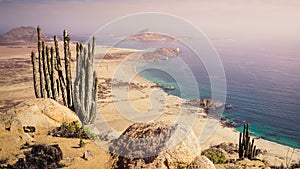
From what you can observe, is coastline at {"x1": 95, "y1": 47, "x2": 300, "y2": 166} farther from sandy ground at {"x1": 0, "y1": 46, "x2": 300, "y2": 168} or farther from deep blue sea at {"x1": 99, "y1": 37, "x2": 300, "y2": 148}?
deep blue sea at {"x1": 99, "y1": 37, "x2": 300, "y2": 148}

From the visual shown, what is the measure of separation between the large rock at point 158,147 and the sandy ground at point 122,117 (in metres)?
1.47

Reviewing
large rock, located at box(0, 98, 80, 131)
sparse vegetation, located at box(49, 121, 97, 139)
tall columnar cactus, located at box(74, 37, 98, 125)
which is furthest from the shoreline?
large rock, located at box(0, 98, 80, 131)

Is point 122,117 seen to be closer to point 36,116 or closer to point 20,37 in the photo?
point 36,116

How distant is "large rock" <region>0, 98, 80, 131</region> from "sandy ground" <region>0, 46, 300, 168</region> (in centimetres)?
64

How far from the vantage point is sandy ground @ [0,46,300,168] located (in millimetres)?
11250

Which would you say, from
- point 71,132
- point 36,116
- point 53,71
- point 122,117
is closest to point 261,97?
point 122,117

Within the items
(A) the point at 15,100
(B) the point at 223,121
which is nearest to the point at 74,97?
(A) the point at 15,100

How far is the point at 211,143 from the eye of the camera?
28.5m

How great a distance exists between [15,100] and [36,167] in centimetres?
3093

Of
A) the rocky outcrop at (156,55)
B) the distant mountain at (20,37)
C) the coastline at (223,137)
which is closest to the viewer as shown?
the coastline at (223,137)

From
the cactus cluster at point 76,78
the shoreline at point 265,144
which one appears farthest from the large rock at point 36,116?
the shoreline at point 265,144

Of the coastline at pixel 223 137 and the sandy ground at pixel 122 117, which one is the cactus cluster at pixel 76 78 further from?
the coastline at pixel 223 137

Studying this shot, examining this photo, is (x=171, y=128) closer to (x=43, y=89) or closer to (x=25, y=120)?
(x=25, y=120)

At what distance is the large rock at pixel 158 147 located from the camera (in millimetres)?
8656
